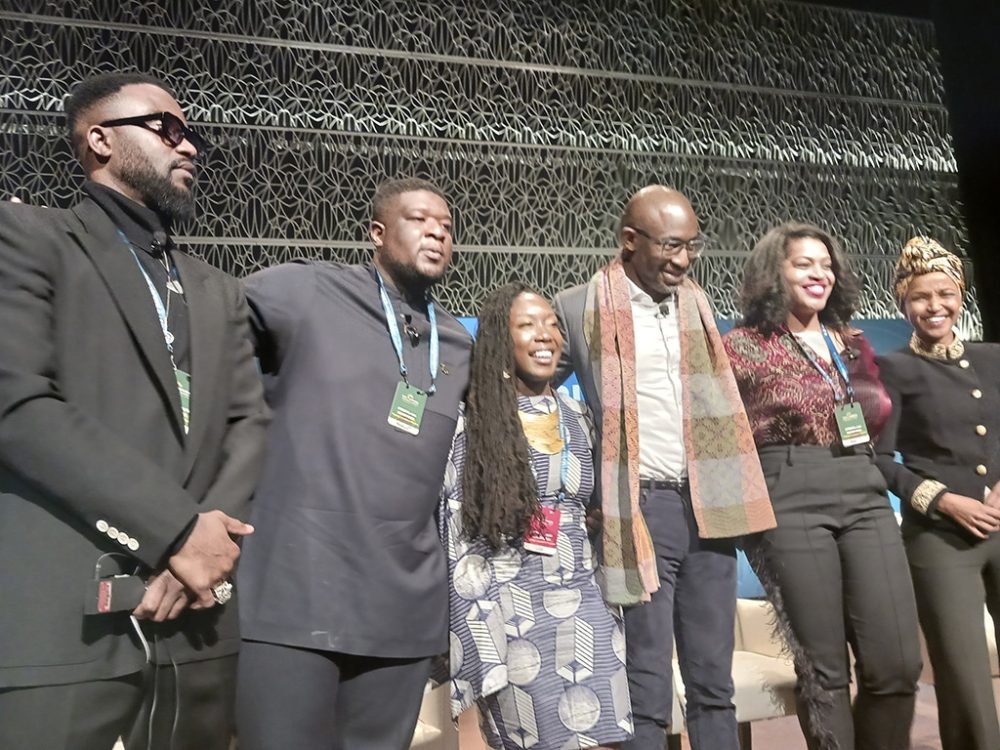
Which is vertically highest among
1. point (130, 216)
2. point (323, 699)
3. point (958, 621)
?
point (130, 216)

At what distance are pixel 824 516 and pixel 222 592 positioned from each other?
68.4 inches

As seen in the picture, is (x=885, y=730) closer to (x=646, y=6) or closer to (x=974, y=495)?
(x=974, y=495)

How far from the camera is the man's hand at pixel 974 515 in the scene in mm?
2840

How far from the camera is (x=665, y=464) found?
8.44ft

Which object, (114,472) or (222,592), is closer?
(114,472)

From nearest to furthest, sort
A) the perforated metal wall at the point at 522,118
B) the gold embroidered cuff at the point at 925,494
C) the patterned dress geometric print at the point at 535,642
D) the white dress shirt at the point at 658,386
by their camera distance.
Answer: the patterned dress geometric print at the point at 535,642 → the white dress shirt at the point at 658,386 → the gold embroidered cuff at the point at 925,494 → the perforated metal wall at the point at 522,118

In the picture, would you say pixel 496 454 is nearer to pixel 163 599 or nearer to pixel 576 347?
pixel 576 347

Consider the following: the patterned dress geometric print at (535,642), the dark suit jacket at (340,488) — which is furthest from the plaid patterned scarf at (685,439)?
the dark suit jacket at (340,488)

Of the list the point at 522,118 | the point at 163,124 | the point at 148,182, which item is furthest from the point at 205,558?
the point at 522,118

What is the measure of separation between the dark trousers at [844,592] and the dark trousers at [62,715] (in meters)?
1.83

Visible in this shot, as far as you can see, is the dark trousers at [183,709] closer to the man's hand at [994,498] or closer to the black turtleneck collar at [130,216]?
the black turtleneck collar at [130,216]

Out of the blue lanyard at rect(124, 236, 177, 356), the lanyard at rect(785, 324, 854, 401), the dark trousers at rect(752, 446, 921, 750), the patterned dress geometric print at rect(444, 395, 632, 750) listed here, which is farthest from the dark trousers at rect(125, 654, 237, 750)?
the lanyard at rect(785, 324, 854, 401)

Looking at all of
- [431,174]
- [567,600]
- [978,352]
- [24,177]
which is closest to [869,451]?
[978,352]

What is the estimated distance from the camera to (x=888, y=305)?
4.82m
